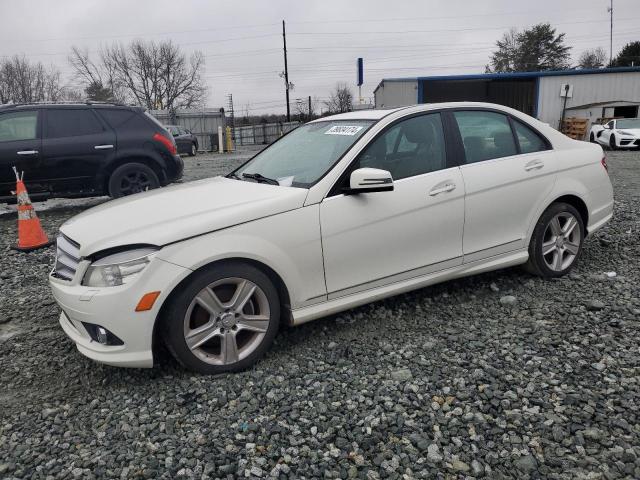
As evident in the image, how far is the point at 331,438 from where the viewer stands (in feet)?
8.45

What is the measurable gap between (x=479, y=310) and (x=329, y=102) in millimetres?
54403

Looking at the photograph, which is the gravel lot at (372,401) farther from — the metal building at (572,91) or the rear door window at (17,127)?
the metal building at (572,91)

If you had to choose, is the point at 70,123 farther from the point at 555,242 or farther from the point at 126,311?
the point at 555,242

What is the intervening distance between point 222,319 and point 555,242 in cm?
297

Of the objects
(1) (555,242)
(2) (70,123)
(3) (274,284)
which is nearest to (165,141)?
(2) (70,123)

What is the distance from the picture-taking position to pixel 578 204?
4.62 m

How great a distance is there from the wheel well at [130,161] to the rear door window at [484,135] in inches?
226

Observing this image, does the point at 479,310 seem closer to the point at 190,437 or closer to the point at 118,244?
the point at 190,437

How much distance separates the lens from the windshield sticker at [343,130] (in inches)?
151

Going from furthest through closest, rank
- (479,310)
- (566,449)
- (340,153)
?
(479,310), (340,153), (566,449)

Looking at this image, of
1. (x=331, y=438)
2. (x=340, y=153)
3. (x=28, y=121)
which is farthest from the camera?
(x=28, y=121)

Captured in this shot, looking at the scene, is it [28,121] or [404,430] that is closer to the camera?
[404,430]

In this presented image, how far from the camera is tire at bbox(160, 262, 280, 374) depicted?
9.81 ft

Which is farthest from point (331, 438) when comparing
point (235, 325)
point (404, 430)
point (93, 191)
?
point (93, 191)
